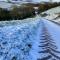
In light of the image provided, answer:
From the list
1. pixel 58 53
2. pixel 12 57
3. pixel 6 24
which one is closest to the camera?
pixel 12 57

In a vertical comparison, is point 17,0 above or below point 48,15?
above

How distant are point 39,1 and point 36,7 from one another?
0.61 m

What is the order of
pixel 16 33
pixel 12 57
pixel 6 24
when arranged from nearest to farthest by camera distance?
pixel 12 57, pixel 16 33, pixel 6 24

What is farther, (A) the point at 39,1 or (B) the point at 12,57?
(A) the point at 39,1

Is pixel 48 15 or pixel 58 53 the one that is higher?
pixel 58 53

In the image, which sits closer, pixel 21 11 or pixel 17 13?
pixel 17 13

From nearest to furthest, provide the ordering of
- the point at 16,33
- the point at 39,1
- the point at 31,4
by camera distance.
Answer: the point at 16,33 → the point at 31,4 → the point at 39,1

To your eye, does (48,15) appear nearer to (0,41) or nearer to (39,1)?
(39,1)

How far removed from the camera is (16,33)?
7.23 m

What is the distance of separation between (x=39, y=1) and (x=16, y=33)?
4.66 metres

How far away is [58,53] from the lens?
4.91 meters

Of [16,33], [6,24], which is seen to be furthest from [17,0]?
[16,33]

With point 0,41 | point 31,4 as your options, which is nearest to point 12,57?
point 0,41

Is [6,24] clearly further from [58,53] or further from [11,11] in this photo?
[58,53]
